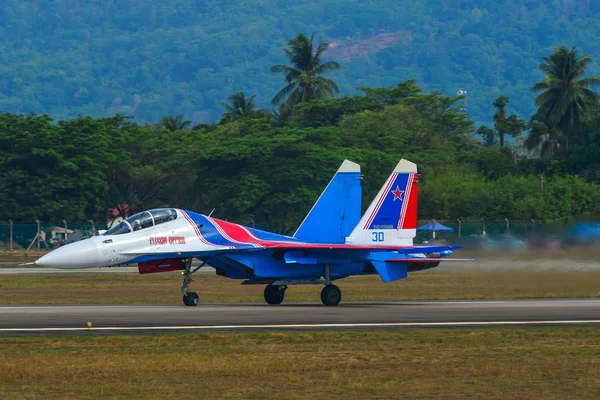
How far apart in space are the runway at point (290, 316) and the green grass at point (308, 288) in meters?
2.72

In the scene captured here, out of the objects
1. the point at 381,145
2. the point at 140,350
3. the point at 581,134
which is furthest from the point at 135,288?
the point at 581,134

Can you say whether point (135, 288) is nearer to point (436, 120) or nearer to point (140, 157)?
point (140, 157)

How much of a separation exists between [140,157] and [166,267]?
6014cm

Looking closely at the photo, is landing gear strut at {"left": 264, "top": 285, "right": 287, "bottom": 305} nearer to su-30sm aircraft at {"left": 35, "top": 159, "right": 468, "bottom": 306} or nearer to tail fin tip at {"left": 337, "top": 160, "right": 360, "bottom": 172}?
su-30sm aircraft at {"left": 35, "top": 159, "right": 468, "bottom": 306}

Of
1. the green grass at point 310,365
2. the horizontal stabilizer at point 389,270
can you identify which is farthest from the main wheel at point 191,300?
the green grass at point 310,365

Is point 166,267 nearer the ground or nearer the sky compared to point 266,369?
nearer the sky

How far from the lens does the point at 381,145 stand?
92.8m

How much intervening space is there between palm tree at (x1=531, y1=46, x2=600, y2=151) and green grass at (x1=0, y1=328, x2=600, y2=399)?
85.6m

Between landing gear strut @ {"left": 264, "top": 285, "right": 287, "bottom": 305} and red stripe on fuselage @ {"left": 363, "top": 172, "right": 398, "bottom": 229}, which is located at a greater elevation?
red stripe on fuselage @ {"left": 363, "top": 172, "right": 398, "bottom": 229}

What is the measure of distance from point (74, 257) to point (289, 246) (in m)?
5.71

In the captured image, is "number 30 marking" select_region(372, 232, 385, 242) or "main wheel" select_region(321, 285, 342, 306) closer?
"main wheel" select_region(321, 285, 342, 306)

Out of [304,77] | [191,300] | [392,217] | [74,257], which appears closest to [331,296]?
[392,217]

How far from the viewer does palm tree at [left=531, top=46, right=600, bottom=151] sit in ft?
340

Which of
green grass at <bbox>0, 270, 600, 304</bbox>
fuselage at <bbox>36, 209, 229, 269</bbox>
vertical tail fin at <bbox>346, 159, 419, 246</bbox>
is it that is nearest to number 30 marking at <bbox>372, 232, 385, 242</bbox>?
vertical tail fin at <bbox>346, 159, 419, 246</bbox>
